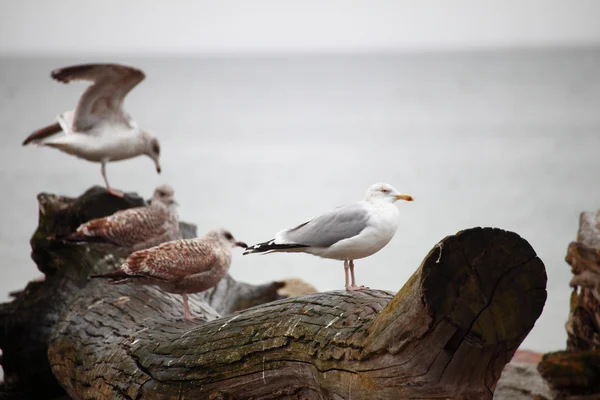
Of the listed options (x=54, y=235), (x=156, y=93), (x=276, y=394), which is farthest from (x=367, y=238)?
(x=156, y=93)

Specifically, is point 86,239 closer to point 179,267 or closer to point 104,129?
point 179,267

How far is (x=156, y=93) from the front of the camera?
15.7 m

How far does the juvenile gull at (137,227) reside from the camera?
13.1 feet

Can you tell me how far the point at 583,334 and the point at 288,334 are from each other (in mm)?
2436

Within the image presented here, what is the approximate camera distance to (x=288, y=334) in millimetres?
2598

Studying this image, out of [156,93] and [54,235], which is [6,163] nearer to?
[156,93]

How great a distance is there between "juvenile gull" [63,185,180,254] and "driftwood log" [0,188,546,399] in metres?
0.24

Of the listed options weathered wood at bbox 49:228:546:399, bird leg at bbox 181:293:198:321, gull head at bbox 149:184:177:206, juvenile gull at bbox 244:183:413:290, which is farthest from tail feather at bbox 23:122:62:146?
juvenile gull at bbox 244:183:413:290

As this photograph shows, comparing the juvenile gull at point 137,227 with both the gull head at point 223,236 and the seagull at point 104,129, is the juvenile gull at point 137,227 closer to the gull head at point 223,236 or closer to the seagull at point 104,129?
the gull head at point 223,236

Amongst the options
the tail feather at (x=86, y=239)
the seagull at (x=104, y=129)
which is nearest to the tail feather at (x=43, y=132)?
the seagull at (x=104, y=129)

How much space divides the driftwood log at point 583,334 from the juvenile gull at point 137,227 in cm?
219

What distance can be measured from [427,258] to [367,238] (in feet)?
3.00

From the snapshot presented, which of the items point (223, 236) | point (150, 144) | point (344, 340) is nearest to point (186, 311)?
point (223, 236)

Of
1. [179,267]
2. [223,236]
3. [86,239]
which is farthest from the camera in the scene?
[86,239]
